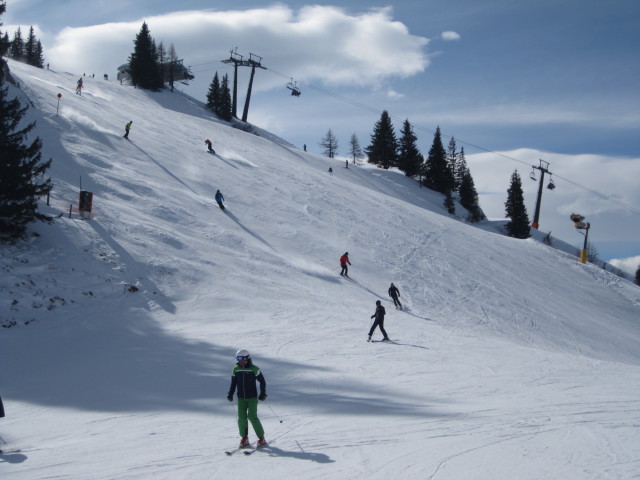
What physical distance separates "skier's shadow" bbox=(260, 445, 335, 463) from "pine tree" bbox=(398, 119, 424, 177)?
6536 centimetres

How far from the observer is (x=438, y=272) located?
26875mm

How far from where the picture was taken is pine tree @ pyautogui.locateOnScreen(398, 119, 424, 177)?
Result: 70250mm

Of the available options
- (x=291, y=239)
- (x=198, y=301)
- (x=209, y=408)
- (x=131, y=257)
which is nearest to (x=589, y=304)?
(x=291, y=239)

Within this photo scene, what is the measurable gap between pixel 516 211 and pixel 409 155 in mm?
15798

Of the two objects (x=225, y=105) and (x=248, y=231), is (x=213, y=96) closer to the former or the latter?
(x=225, y=105)

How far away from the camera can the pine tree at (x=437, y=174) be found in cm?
6775

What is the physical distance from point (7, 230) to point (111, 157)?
12520 mm

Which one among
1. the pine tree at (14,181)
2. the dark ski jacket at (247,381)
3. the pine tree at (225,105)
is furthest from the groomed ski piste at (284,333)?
the pine tree at (225,105)

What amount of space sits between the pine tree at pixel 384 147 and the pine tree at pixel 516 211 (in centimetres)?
1644

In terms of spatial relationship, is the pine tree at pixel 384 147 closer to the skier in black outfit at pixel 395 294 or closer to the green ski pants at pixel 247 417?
the skier in black outfit at pixel 395 294

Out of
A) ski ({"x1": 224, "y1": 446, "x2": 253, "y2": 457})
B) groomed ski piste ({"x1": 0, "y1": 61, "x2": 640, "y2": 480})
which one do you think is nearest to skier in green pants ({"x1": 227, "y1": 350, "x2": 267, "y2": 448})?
ski ({"x1": 224, "y1": 446, "x2": 253, "y2": 457})

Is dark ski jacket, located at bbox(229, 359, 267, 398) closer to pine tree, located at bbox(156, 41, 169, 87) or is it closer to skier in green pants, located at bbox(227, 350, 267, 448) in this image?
skier in green pants, located at bbox(227, 350, 267, 448)

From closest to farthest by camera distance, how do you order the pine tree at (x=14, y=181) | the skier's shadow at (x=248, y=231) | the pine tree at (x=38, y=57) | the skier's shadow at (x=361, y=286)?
the pine tree at (x=14, y=181) → the skier's shadow at (x=361, y=286) → the skier's shadow at (x=248, y=231) → the pine tree at (x=38, y=57)

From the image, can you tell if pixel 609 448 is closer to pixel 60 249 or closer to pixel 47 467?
pixel 47 467
